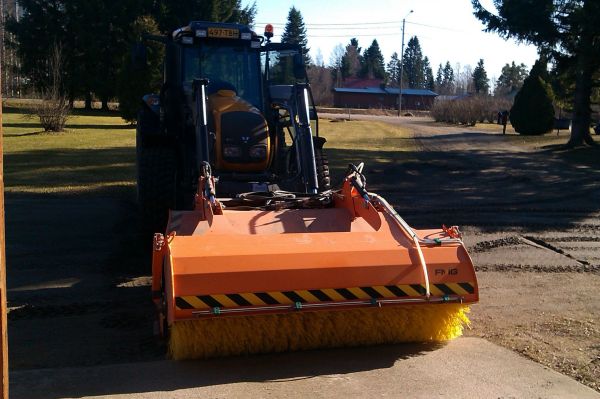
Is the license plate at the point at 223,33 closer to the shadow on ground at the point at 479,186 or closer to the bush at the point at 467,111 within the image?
the shadow on ground at the point at 479,186

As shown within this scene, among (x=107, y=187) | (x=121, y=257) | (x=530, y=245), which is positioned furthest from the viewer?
(x=107, y=187)

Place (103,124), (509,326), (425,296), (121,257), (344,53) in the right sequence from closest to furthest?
(425,296) → (509,326) → (121,257) → (103,124) → (344,53)

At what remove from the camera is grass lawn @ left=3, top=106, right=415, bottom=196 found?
1397 cm

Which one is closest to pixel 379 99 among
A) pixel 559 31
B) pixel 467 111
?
pixel 467 111

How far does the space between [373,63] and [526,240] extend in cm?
12886

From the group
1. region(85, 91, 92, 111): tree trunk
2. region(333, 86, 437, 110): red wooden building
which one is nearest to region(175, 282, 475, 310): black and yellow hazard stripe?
region(85, 91, 92, 111): tree trunk

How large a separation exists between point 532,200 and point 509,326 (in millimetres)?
8464

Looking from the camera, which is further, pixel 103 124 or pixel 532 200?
pixel 103 124

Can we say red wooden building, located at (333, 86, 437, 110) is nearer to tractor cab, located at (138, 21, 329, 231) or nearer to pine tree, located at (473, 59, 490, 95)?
pine tree, located at (473, 59, 490, 95)

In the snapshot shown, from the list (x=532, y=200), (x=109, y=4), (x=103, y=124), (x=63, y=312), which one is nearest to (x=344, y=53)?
(x=109, y=4)

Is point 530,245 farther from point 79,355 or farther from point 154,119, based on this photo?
point 79,355

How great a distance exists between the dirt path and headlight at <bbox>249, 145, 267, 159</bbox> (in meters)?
2.82

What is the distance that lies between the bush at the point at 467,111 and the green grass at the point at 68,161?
32.0 meters

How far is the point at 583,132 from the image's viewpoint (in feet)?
96.1
